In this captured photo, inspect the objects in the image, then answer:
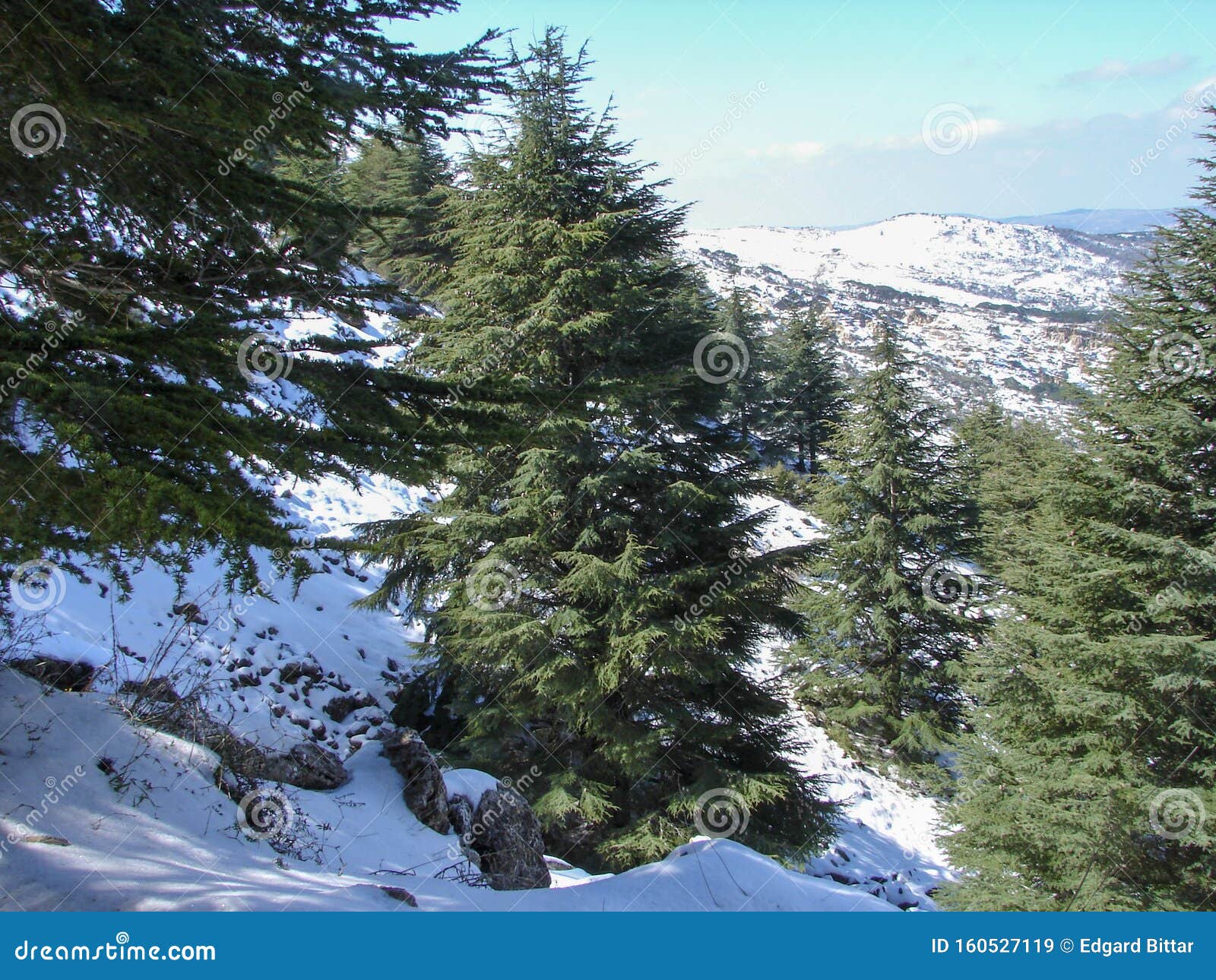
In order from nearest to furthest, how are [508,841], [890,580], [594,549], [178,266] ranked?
[178,266] → [508,841] → [594,549] → [890,580]

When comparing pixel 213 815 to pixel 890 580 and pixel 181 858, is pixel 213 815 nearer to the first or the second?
pixel 181 858

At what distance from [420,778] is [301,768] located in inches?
43.0

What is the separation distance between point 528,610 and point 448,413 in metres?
6.74

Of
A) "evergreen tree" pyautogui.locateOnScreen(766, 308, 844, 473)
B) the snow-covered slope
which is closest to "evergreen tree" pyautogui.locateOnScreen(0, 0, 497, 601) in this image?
the snow-covered slope

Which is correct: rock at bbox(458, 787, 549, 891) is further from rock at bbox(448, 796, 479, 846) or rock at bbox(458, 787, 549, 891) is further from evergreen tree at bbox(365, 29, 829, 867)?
evergreen tree at bbox(365, 29, 829, 867)

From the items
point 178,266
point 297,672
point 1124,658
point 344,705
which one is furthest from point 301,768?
point 1124,658

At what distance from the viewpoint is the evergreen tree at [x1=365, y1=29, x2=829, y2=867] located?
9.55m

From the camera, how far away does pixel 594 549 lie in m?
10.4

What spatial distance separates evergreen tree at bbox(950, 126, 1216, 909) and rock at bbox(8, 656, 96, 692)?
10593mm

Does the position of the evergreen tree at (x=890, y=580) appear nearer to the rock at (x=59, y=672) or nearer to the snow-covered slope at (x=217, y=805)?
the snow-covered slope at (x=217, y=805)

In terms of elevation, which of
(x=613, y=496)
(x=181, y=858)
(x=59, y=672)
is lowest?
(x=181, y=858)

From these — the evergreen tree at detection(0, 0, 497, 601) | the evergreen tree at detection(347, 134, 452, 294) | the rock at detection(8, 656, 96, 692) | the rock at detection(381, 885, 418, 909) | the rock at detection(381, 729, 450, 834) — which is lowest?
the rock at detection(381, 729, 450, 834)

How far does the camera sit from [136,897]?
3268 mm

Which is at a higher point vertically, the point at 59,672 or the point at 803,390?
the point at 803,390
